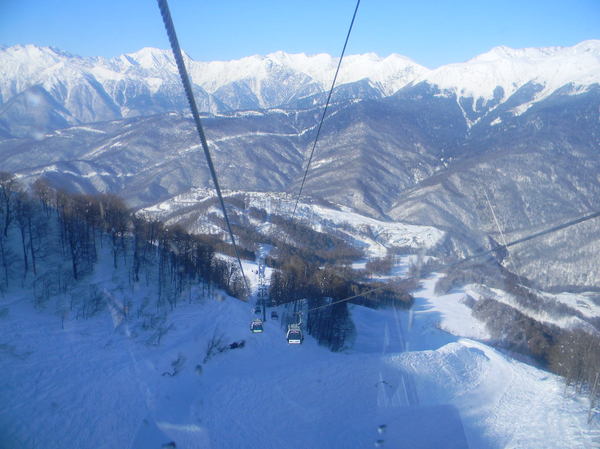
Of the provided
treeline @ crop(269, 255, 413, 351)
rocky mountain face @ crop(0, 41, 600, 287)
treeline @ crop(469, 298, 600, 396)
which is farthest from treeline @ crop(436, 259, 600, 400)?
treeline @ crop(269, 255, 413, 351)

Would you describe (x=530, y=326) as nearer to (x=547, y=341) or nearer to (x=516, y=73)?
(x=547, y=341)

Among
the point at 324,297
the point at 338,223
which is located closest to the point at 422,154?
the point at 338,223

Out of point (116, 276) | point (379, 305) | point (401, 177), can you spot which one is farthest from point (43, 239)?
point (401, 177)

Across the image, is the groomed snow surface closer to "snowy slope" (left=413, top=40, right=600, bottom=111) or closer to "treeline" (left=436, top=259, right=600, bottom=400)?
"treeline" (left=436, top=259, right=600, bottom=400)

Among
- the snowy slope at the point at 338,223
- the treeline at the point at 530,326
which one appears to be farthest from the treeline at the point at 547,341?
the snowy slope at the point at 338,223

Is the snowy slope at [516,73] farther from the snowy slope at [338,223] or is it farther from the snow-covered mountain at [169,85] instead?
the snowy slope at [338,223]

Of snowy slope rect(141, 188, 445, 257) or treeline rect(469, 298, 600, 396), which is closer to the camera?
treeline rect(469, 298, 600, 396)
